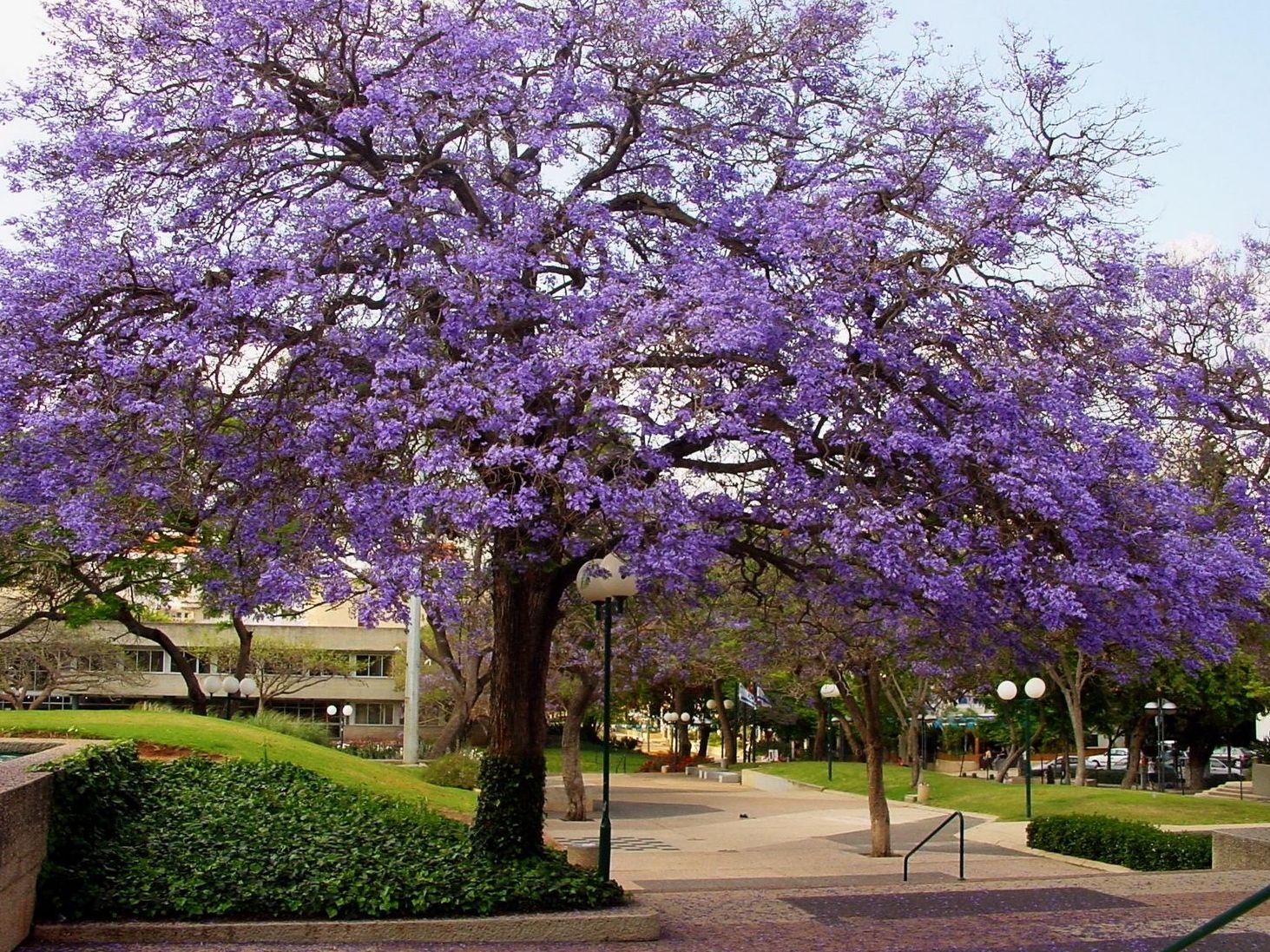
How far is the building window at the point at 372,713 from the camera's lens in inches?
3059

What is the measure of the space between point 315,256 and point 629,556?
13.3 feet


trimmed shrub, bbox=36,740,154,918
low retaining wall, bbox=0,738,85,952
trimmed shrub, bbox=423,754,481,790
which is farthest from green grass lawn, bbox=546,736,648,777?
low retaining wall, bbox=0,738,85,952

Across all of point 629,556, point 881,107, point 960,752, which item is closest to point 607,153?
point 881,107

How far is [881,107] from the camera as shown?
13289 millimetres

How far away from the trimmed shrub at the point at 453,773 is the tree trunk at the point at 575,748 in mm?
2595

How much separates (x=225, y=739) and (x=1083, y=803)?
20.3m

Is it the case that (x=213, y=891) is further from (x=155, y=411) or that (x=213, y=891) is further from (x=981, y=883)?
(x=981, y=883)

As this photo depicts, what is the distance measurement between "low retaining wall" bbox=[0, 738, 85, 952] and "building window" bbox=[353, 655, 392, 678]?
6515 centimetres

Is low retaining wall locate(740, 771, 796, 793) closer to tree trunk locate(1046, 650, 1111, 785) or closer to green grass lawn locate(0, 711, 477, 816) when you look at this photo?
tree trunk locate(1046, 650, 1111, 785)

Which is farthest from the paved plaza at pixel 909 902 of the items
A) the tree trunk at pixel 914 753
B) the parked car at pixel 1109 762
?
the parked car at pixel 1109 762

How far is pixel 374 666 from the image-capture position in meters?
76.7

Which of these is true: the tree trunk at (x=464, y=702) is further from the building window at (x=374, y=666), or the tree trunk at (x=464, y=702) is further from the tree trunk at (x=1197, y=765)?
the building window at (x=374, y=666)

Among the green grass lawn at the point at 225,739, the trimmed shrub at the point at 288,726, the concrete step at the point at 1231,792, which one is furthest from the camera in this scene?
the concrete step at the point at 1231,792

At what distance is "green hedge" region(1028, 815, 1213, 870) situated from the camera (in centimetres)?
1894
